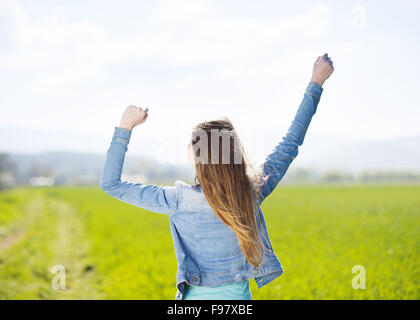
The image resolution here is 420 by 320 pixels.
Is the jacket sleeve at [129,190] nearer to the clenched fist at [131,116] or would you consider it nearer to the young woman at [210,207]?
the young woman at [210,207]

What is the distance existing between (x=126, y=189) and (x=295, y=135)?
890mm

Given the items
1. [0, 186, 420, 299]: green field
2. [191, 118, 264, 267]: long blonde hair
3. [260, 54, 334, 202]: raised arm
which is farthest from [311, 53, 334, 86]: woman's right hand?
[0, 186, 420, 299]: green field

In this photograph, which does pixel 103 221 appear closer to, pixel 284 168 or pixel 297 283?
pixel 297 283

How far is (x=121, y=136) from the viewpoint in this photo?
5.80ft

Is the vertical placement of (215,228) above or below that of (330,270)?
above

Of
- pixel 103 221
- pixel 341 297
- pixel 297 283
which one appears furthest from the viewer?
pixel 103 221

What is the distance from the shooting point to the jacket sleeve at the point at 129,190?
1.70 meters

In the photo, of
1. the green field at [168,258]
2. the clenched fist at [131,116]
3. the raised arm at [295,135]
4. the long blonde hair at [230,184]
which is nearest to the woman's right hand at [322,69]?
the raised arm at [295,135]

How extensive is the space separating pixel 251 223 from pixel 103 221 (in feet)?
45.1

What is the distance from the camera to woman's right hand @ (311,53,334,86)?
2.04 meters

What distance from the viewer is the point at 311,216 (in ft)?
50.7

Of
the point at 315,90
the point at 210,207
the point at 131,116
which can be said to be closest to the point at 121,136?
the point at 131,116
